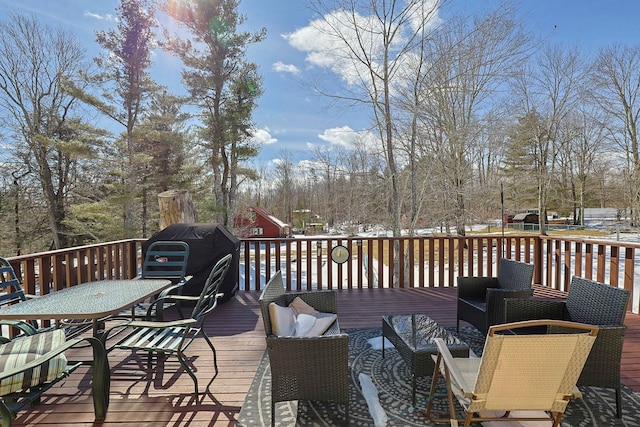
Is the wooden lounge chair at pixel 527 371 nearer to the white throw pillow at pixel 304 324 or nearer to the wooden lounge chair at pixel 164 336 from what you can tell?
the white throw pillow at pixel 304 324

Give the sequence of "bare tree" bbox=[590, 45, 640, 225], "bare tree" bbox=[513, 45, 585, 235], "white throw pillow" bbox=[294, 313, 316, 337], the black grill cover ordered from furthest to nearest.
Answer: "bare tree" bbox=[590, 45, 640, 225] → "bare tree" bbox=[513, 45, 585, 235] → the black grill cover → "white throw pillow" bbox=[294, 313, 316, 337]

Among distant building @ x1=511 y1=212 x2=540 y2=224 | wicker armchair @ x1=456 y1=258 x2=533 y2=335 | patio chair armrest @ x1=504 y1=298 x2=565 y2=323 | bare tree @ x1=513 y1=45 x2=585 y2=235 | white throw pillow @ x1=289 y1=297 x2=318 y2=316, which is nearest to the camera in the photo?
patio chair armrest @ x1=504 y1=298 x2=565 y2=323

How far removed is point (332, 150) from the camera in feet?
38.1

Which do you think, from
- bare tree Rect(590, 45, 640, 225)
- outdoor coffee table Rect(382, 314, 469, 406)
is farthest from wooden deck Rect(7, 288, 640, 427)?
bare tree Rect(590, 45, 640, 225)

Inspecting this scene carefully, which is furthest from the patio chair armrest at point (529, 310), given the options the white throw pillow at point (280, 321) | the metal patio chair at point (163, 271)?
the metal patio chair at point (163, 271)

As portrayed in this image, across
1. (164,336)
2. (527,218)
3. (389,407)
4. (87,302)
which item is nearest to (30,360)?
(87,302)

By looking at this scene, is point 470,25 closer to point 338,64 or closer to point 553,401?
point 338,64

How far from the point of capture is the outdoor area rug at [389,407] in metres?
1.84

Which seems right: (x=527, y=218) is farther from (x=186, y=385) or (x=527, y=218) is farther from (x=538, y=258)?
(x=186, y=385)

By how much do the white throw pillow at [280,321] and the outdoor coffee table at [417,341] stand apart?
2.61 feet

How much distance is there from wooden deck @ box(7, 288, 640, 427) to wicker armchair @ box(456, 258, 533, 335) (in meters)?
0.40

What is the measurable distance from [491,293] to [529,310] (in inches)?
14.0

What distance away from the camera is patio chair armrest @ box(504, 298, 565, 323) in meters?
2.38

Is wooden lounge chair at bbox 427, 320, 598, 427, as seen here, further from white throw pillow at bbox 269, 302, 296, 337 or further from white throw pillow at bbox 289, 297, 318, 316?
white throw pillow at bbox 289, 297, 318, 316
